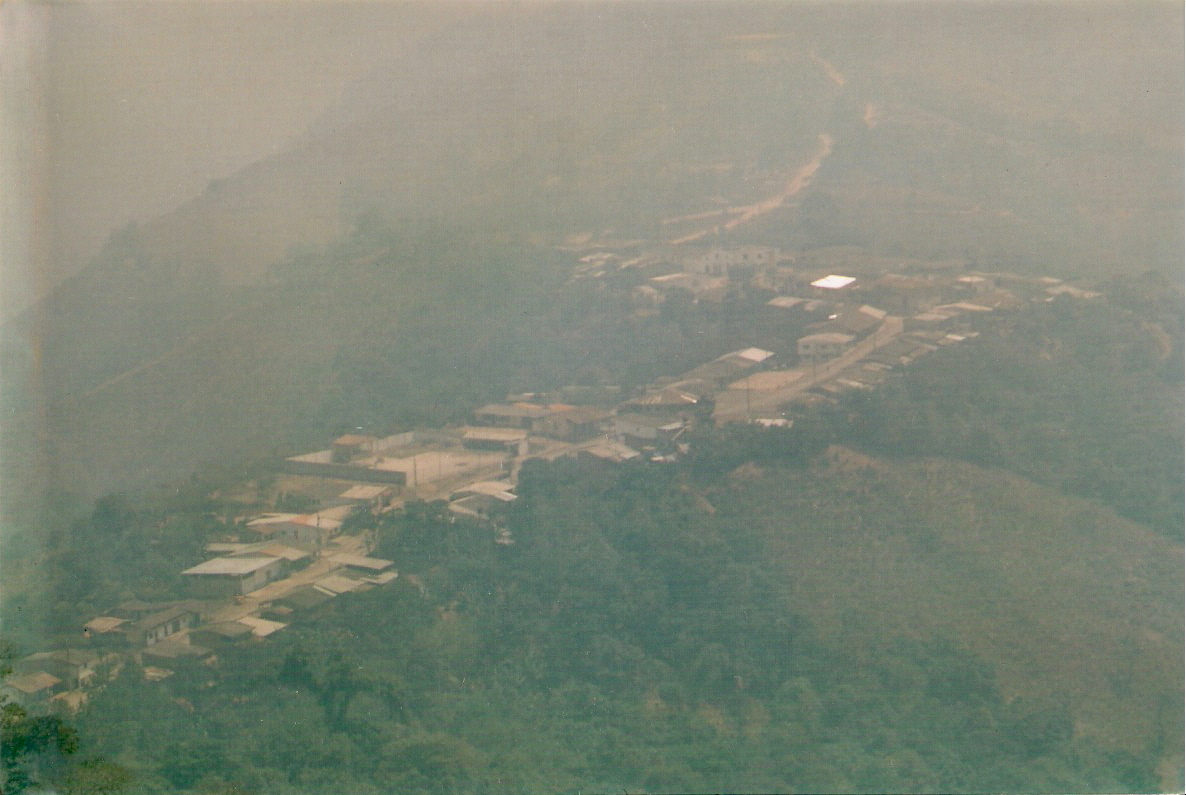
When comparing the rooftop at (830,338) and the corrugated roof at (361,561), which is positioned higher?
the rooftop at (830,338)

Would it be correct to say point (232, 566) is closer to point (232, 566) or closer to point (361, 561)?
point (232, 566)

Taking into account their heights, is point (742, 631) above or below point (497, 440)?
below

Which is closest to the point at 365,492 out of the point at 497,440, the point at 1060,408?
the point at 497,440

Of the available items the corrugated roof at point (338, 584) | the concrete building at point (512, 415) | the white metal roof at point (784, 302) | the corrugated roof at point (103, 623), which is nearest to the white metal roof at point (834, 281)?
the white metal roof at point (784, 302)

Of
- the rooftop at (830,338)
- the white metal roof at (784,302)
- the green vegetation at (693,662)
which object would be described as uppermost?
the white metal roof at (784,302)

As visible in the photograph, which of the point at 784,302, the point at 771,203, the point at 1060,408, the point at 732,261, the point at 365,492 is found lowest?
the point at 365,492

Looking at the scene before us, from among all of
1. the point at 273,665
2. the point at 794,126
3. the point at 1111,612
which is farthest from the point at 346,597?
the point at 1111,612

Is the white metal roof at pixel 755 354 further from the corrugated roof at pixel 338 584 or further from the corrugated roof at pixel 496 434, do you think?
the corrugated roof at pixel 338 584

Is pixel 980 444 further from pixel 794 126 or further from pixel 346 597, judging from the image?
pixel 346 597
